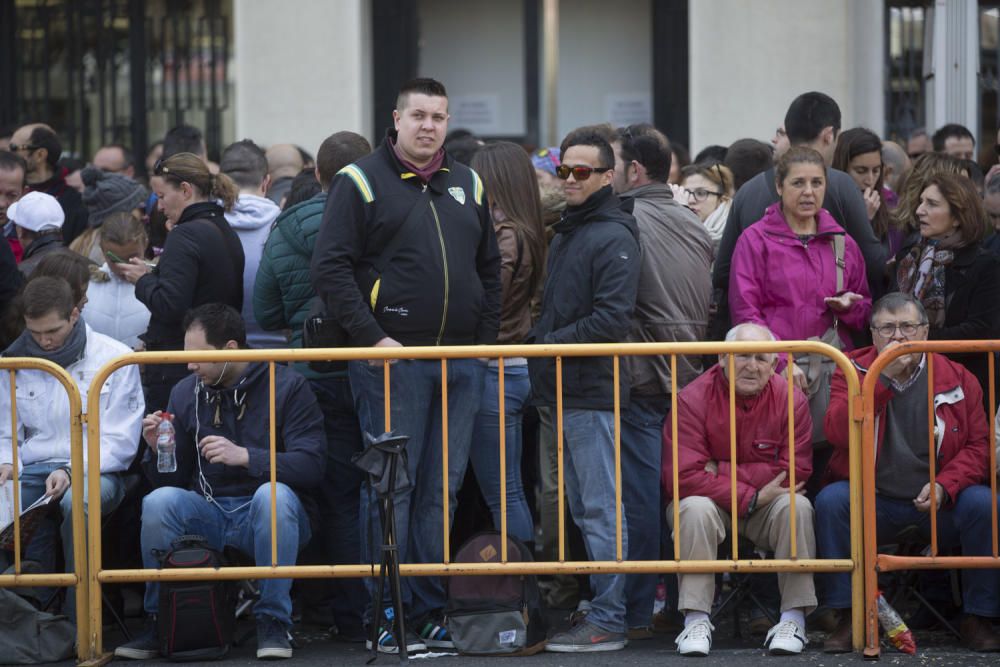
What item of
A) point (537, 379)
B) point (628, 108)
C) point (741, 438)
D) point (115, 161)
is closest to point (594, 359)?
point (537, 379)

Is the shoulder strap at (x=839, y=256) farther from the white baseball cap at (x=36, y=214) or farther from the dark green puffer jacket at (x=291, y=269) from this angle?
the white baseball cap at (x=36, y=214)

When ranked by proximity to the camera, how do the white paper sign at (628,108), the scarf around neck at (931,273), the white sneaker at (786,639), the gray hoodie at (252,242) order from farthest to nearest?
the white paper sign at (628,108)
the gray hoodie at (252,242)
the scarf around neck at (931,273)
the white sneaker at (786,639)

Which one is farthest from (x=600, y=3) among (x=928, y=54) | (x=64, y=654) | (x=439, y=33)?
(x=64, y=654)

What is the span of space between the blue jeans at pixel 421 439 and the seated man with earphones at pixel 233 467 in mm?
315

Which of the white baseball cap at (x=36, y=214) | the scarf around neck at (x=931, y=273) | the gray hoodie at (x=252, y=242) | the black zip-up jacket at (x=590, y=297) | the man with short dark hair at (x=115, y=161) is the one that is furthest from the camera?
the man with short dark hair at (x=115, y=161)

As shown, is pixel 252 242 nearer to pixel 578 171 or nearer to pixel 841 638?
pixel 578 171

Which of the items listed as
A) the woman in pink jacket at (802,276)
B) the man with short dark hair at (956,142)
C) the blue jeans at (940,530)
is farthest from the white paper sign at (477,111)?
the blue jeans at (940,530)

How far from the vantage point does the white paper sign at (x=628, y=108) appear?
13.5 meters

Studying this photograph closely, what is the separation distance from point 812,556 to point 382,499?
191 cm

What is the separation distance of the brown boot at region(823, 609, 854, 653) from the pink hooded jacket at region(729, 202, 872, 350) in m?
1.35

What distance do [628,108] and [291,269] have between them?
6856mm

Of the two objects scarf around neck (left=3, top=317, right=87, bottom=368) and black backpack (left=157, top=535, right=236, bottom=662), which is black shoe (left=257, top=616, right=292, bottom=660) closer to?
black backpack (left=157, top=535, right=236, bottom=662)

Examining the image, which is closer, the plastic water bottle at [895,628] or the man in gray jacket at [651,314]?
the plastic water bottle at [895,628]

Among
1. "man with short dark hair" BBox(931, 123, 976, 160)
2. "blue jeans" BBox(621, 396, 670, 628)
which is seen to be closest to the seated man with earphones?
"blue jeans" BBox(621, 396, 670, 628)
